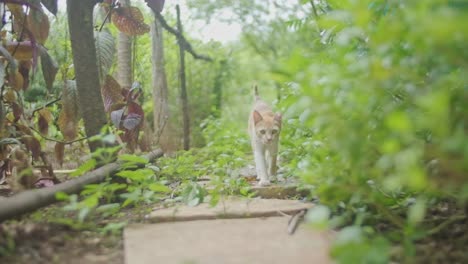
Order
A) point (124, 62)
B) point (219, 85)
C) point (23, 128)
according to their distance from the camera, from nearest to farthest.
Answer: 1. point (23, 128)
2. point (124, 62)
3. point (219, 85)

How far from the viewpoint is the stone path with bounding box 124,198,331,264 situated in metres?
1.58

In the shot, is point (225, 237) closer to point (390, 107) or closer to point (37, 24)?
point (390, 107)

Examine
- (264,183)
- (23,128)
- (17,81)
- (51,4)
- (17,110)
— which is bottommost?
(264,183)

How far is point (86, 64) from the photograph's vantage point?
247 centimetres

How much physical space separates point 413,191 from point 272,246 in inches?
31.1

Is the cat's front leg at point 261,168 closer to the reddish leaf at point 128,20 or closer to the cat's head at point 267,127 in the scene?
the cat's head at point 267,127

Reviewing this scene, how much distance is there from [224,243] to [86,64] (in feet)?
4.18

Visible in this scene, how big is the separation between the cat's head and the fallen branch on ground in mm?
1848

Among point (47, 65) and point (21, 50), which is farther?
point (47, 65)

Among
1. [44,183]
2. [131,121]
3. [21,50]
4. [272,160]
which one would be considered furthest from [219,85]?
[44,183]

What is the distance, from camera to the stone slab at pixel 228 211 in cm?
213

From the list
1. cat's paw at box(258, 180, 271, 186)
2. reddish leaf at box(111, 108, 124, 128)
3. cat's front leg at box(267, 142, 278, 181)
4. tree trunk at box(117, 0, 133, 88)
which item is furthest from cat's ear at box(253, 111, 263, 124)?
reddish leaf at box(111, 108, 124, 128)

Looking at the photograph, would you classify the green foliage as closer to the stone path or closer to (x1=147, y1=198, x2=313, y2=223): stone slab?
the stone path

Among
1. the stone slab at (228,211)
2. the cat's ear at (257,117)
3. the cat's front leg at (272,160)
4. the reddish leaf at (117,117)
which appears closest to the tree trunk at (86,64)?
the reddish leaf at (117,117)
